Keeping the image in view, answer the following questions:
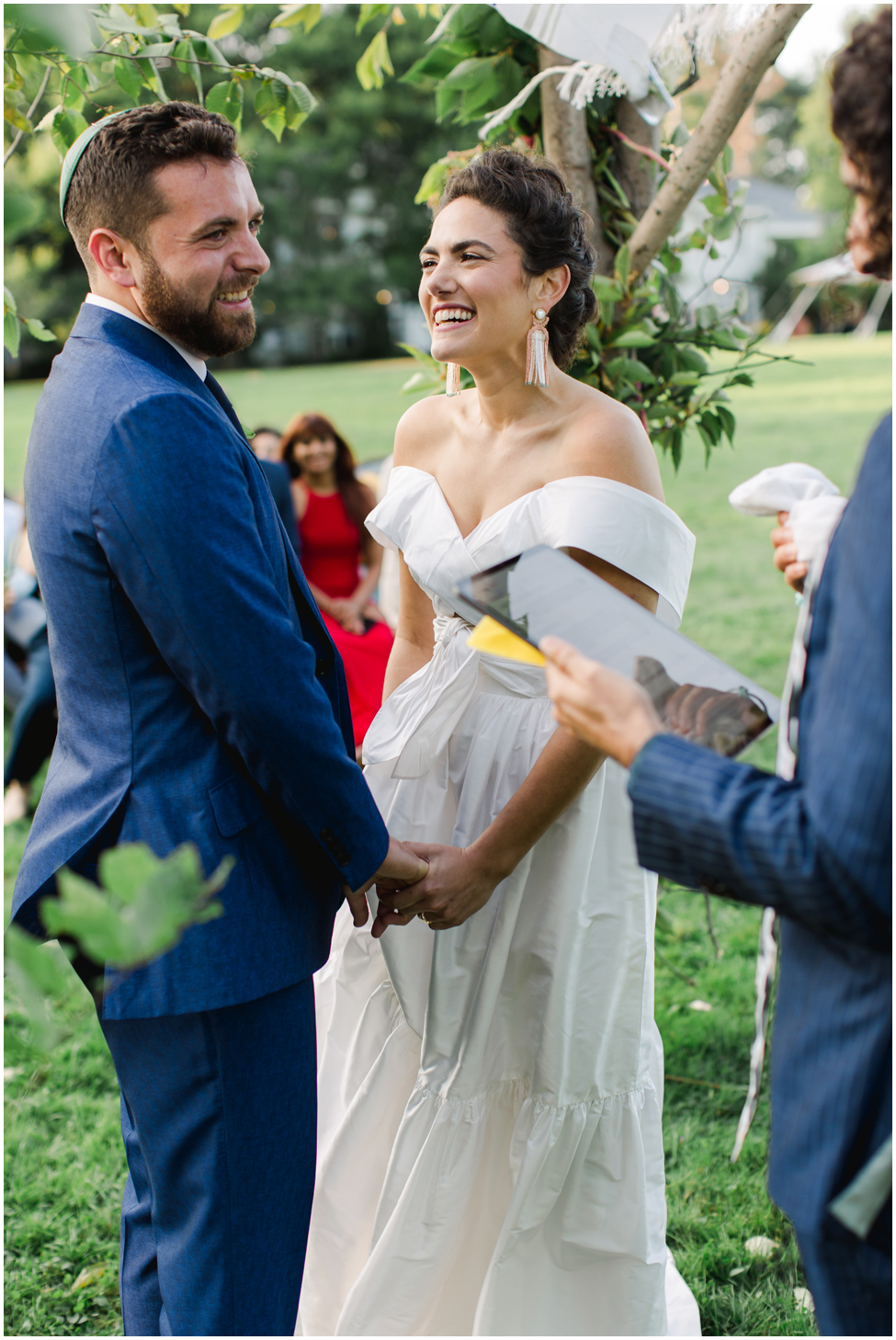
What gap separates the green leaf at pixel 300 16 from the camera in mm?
2656

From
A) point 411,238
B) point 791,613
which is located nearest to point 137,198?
point 791,613

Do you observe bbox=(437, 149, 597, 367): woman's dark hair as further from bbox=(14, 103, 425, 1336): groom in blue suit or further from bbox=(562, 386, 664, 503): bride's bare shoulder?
bbox=(14, 103, 425, 1336): groom in blue suit

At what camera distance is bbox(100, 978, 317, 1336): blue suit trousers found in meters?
1.75

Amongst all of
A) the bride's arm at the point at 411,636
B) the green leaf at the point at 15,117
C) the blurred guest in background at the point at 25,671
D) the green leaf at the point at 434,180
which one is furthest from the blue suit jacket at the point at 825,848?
the blurred guest in background at the point at 25,671

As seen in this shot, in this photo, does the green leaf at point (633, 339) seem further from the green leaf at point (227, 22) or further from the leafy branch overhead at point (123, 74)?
the green leaf at point (227, 22)

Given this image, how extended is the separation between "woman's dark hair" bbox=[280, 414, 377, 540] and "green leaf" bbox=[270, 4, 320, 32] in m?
3.73

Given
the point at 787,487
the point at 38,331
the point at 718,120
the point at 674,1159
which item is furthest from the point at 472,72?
the point at 674,1159

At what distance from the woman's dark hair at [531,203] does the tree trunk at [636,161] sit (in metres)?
0.72

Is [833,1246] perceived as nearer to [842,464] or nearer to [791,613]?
[791,613]

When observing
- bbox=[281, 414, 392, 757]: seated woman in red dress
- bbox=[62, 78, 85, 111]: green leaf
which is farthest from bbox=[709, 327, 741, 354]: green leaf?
bbox=[281, 414, 392, 757]: seated woman in red dress

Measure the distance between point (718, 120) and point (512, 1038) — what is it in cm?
216

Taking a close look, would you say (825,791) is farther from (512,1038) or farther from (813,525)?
(512,1038)

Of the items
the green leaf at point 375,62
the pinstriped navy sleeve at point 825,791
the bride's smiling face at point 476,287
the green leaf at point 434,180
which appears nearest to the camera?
the pinstriped navy sleeve at point 825,791

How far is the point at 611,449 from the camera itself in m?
2.08
